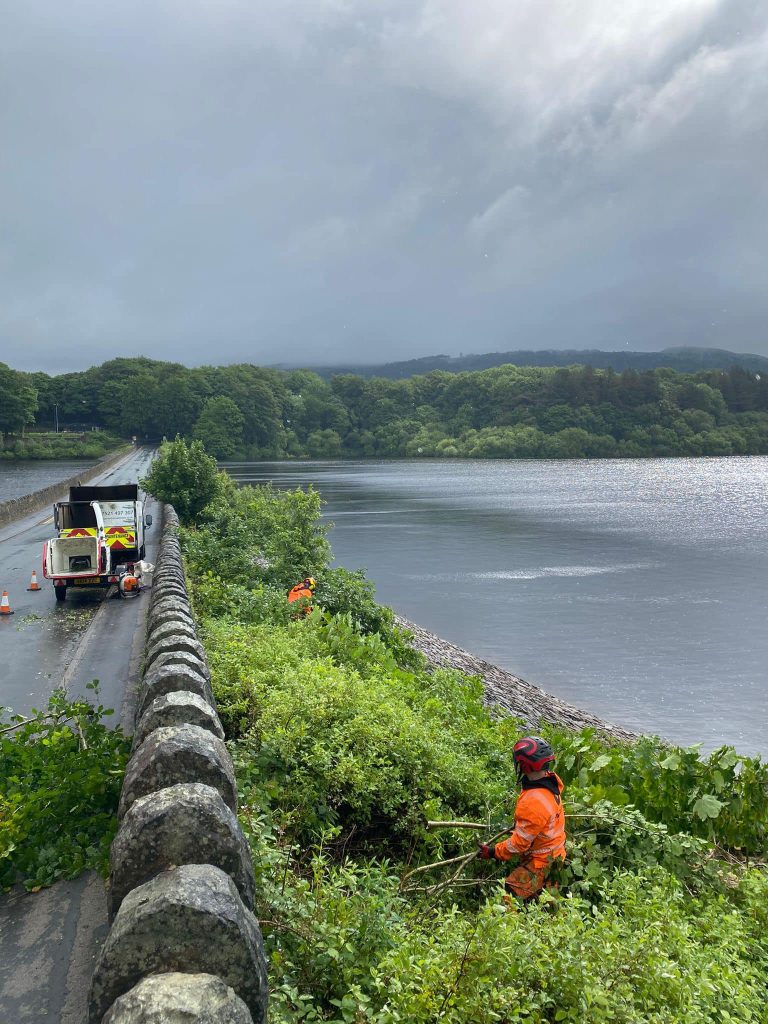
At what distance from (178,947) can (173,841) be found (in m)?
0.65

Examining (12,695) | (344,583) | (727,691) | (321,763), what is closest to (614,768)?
(321,763)

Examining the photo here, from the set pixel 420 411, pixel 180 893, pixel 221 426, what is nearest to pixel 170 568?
pixel 180 893

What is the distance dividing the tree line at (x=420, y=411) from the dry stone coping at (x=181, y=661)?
12978 centimetres

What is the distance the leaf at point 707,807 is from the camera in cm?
907

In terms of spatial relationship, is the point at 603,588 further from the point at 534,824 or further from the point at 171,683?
the point at 171,683

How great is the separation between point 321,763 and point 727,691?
18.2 metres

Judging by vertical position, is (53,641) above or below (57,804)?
below

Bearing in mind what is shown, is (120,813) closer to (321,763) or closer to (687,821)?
(321,763)

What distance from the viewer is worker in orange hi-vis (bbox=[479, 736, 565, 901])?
627 cm

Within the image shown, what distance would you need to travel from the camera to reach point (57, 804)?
6.60 m

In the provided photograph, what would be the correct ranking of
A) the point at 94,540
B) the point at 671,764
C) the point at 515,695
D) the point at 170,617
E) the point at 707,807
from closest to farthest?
the point at 707,807
the point at 170,617
the point at 671,764
the point at 94,540
the point at 515,695

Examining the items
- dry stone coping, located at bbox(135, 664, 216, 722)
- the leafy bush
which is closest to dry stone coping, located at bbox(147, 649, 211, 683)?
dry stone coping, located at bbox(135, 664, 216, 722)

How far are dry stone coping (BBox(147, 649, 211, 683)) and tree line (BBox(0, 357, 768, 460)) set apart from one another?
12978cm

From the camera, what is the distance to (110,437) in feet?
492
